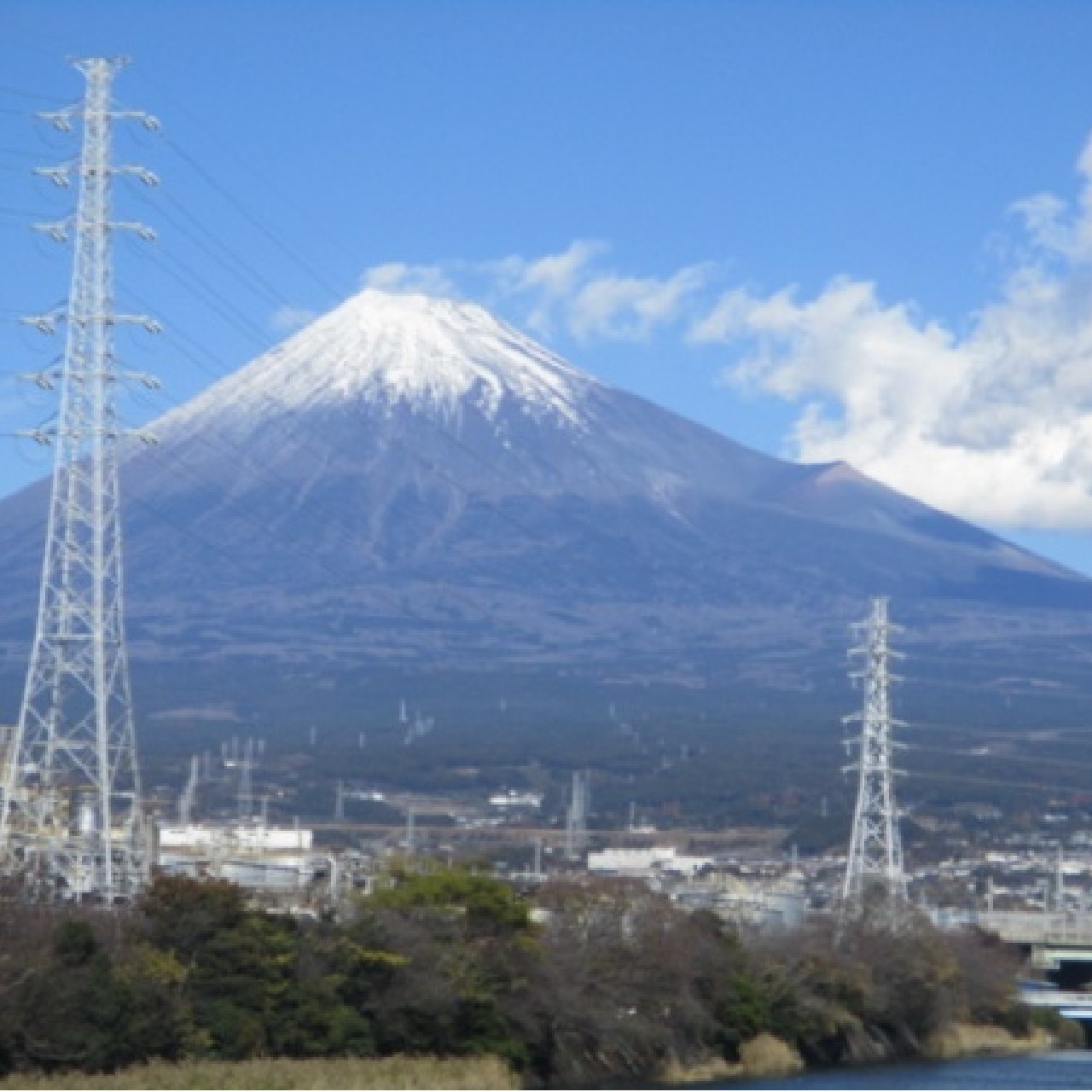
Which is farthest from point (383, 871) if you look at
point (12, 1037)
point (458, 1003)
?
point (12, 1037)

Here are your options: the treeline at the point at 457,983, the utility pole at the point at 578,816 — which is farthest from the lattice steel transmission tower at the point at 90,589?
the utility pole at the point at 578,816

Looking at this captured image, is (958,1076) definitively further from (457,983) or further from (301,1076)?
(301,1076)

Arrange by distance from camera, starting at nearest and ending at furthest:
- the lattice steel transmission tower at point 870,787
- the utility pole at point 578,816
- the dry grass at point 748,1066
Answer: the dry grass at point 748,1066
the lattice steel transmission tower at point 870,787
the utility pole at point 578,816

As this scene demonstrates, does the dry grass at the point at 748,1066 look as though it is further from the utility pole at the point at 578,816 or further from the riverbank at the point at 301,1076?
the utility pole at the point at 578,816

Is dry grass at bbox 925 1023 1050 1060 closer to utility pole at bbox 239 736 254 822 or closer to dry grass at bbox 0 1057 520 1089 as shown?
dry grass at bbox 0 1057 520 1089

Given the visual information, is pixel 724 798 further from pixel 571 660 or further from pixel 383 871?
pixel 383 871

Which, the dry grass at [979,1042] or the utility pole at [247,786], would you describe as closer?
the dry grass at [979,1042]

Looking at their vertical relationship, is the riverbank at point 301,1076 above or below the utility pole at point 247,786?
below
